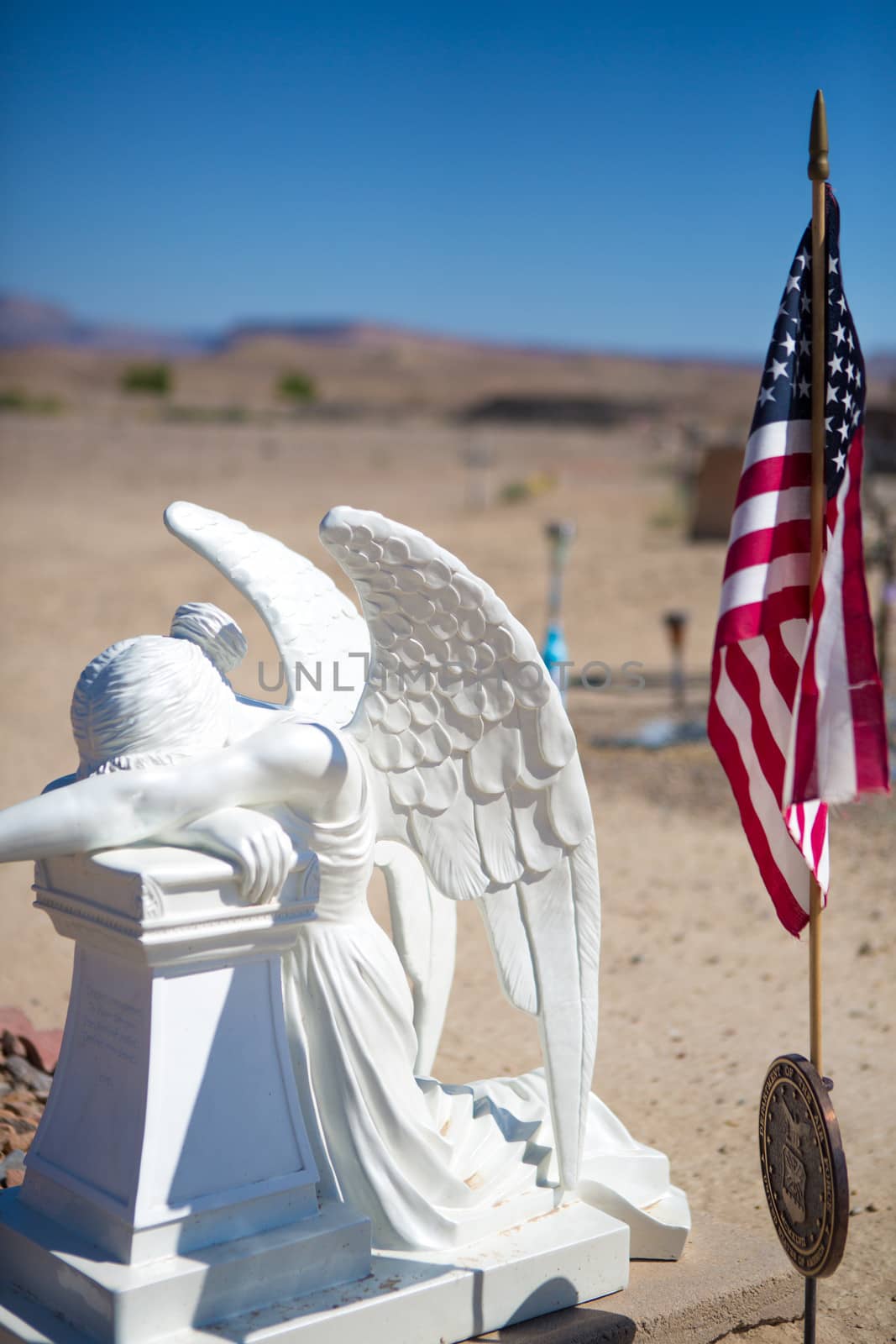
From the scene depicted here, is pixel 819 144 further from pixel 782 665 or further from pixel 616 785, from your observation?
pixel 616 785

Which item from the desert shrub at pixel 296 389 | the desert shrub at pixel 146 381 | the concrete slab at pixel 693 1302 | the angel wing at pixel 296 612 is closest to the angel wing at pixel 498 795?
the angel wing at pixel 296 612

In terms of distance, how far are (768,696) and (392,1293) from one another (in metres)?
1.72

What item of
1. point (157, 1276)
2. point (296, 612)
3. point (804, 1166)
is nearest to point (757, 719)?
point (804, 1166)

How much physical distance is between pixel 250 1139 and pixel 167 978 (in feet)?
1.53

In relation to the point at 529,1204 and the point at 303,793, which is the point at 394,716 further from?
the point at 529,1204

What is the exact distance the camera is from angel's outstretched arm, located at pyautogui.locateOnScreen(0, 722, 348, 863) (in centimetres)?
298

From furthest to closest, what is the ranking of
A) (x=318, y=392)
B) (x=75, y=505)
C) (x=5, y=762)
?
(x=318, y=392) → (x=75, y=505) → (x=5, y=762)

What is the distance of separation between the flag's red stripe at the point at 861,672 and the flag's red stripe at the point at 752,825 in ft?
1.27

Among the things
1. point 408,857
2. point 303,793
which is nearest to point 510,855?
point 408,857

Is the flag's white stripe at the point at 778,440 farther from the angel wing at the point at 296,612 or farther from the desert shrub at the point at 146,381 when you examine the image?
the desert shrub at the point at 146,381

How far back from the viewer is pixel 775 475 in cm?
340

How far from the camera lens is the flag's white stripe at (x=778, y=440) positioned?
11.1 feet

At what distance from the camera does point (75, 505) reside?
2762cm

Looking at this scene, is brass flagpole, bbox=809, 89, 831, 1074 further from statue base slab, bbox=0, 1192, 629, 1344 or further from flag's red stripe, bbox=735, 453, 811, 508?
statue base slab, bbox=0, 1192, 629, 1344
